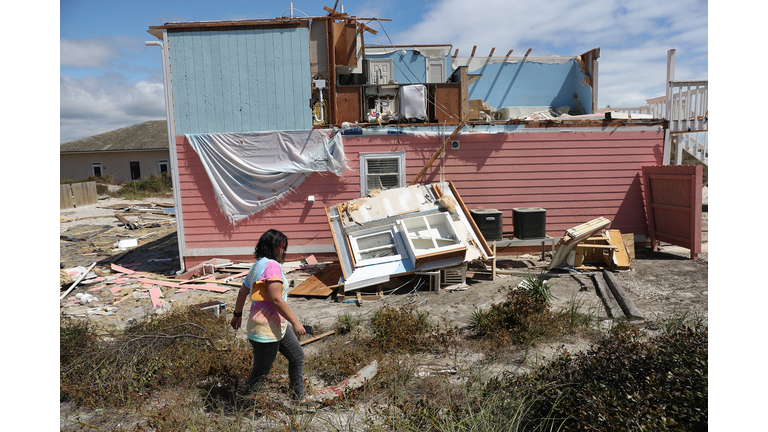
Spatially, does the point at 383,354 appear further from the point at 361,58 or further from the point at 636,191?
the point at 361,58

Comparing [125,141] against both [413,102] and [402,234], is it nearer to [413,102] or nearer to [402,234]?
[413,102]

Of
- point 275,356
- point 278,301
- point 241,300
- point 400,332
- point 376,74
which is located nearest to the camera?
point 278,301

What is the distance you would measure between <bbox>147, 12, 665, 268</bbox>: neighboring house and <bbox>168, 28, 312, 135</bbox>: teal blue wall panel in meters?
0.02

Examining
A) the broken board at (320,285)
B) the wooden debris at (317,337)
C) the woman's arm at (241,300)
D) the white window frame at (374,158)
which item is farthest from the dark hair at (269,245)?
the white window frame at (374,158)

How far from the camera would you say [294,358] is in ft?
12.2

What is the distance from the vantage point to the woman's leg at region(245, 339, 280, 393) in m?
3.55

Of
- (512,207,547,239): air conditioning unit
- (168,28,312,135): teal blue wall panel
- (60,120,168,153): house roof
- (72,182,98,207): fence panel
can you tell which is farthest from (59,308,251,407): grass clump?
(60,120,168,153): house roof

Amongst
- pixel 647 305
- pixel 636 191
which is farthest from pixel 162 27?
pixel 636 191

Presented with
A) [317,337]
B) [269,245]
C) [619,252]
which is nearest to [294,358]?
[269,245]

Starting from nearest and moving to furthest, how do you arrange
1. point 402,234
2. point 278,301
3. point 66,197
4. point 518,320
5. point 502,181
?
point 278,301
point 518,320
point 402,234
point 502,181
point 66,197

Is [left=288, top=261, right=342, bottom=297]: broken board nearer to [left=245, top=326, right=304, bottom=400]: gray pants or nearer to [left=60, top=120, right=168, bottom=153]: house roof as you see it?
Answer: [left=245, top=326, right=304, bottom=400]: gray pants

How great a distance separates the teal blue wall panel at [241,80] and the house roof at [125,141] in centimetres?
3040

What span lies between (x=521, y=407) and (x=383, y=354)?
6.32 ft

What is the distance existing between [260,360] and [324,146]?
7041mm
